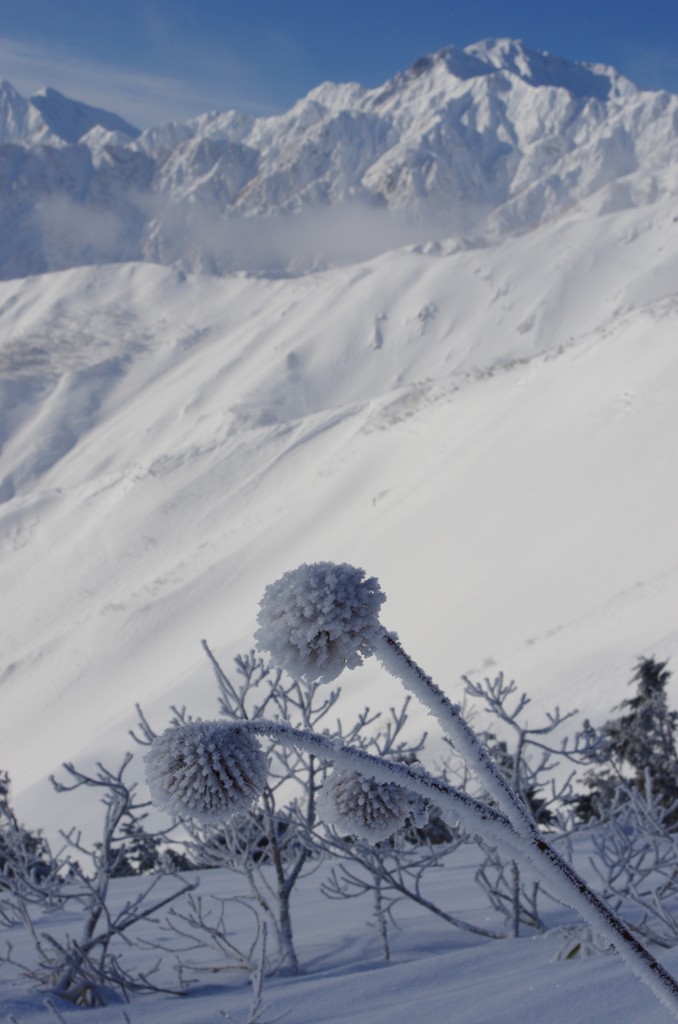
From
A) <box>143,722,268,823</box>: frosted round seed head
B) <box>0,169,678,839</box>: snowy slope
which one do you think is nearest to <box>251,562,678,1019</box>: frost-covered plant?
<box>143,722,268,823</box>: frosted round seed head

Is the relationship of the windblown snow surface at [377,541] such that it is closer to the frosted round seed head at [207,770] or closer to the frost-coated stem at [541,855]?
the frost-coated stem at [541,855]

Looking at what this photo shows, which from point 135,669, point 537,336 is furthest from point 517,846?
point 537,336

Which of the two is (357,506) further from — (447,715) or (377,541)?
(447,715)

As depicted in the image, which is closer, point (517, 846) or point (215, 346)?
point (517, 846)

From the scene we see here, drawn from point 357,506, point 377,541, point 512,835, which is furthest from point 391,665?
point 357,506

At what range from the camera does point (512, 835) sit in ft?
3.42

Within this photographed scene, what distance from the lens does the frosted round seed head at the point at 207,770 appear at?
1.09m

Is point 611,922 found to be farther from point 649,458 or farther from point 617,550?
point 649,458

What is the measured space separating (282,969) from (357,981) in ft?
3.87

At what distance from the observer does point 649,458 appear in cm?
2269

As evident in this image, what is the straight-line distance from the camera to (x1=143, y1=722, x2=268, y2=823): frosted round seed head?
1086mm

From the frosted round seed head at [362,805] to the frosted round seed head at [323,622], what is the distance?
1.50 feet

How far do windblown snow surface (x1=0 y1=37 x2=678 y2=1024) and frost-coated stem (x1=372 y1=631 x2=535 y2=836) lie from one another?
170 cm

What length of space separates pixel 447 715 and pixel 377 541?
83.1 ft
